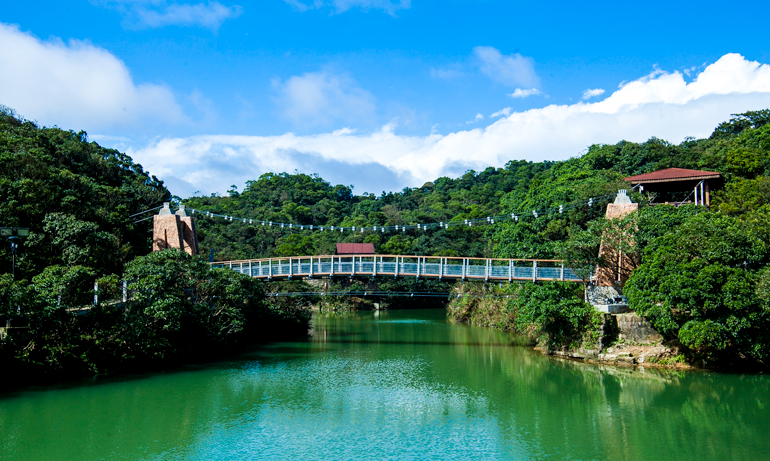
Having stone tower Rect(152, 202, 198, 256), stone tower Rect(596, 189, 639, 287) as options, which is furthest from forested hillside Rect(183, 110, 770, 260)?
stone tower Rect(152, 202, 198, 256)

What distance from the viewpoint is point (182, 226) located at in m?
22.0

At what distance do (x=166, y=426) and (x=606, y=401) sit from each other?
920 centimetres

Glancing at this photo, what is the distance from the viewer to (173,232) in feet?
70.6

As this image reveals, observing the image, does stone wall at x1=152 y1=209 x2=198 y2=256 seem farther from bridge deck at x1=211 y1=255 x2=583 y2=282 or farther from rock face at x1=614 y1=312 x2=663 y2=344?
rock face at x1=614 y1=312 x2=663 y2=344

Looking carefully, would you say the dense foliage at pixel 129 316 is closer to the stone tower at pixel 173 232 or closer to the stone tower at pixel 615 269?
the stone tower at pixel 173 232

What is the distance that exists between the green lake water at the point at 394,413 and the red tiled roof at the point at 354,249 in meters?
18.7

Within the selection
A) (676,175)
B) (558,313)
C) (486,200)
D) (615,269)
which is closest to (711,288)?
(615,269)

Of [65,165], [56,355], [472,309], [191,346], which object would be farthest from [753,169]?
[65,165]

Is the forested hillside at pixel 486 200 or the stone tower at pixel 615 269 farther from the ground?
the forested hillside at pixel 486 200

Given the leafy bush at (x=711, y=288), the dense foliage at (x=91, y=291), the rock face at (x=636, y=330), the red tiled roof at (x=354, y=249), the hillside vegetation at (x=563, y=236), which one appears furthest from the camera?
the red tiled roof at (x=354, y=249)

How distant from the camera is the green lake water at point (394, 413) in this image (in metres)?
9.78

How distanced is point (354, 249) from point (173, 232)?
53.6ft

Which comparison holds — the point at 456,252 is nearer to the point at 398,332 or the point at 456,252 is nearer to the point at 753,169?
the point at 398,332

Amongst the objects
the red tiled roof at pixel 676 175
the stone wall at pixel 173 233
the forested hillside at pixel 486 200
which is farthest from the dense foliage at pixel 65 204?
the red tiled roof at pixel 676 175
